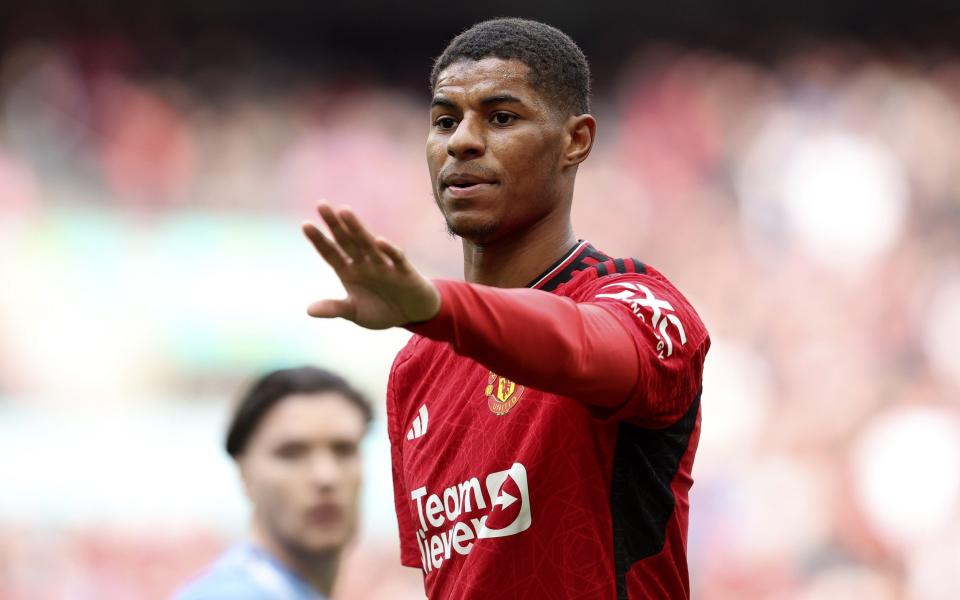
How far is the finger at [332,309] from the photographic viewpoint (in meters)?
2.12

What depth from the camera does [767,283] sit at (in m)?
10.5

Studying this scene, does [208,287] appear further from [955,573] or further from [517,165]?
[517,165]

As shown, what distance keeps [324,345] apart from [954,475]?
502 cm

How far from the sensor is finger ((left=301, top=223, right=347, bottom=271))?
6.90 feet

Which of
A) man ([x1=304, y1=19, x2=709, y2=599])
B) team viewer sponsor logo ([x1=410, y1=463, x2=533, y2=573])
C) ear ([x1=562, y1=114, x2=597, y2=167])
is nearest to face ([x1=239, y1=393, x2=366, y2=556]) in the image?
man ([x1=304, y1=19, x2=709, y2=599])

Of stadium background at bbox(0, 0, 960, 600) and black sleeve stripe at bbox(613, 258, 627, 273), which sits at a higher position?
stadium background at bbox(0, 0, 960, 600)

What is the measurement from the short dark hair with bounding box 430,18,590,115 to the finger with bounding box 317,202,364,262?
917 millimetres

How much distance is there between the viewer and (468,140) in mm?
2842

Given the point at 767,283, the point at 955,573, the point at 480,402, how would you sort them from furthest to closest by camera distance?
the point at 767,283 < the point at 955,573 < the point at 480,402

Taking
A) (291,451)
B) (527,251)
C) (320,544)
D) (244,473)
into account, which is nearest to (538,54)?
(527,251)

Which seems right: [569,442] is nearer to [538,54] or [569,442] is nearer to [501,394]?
[501,394]

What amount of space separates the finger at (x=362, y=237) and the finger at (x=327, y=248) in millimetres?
40

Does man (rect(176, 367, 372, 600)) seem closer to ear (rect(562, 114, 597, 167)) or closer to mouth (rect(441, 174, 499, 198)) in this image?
mouth (rect(441, 174, 499, 198))

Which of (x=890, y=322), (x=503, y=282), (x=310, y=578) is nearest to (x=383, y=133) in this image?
(x=890, y=322)
